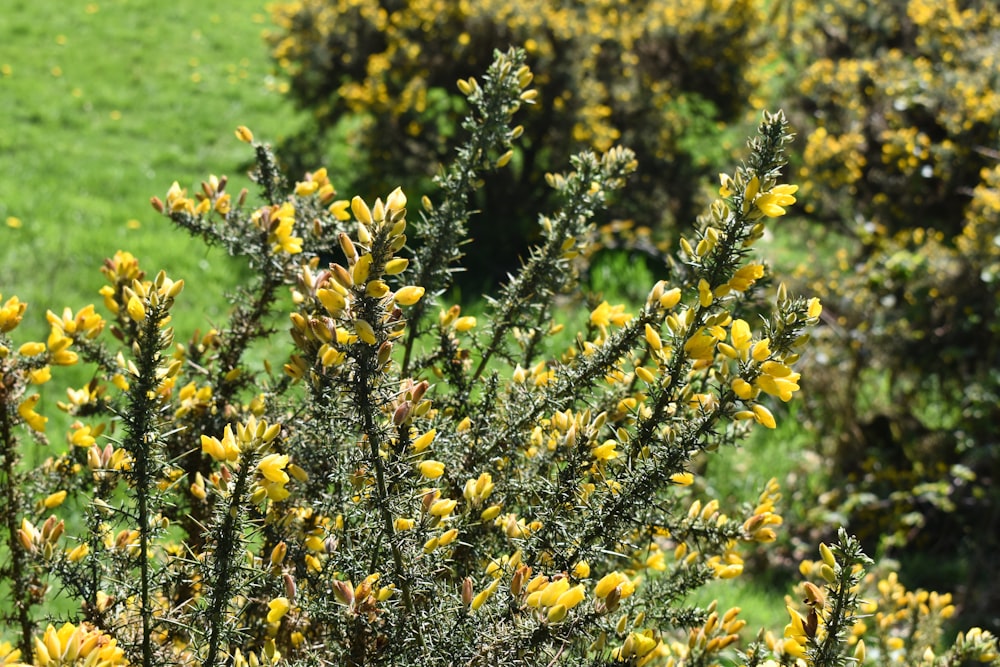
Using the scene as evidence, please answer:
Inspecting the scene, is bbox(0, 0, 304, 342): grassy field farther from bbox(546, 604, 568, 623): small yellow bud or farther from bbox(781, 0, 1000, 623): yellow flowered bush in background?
bbox(546, 604, 568, 623): small yellow bud

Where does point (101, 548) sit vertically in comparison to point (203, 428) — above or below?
below

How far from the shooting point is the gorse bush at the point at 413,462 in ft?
4.04

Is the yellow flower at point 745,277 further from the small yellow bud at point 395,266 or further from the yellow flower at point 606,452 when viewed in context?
the small yellow bud at point 395,266

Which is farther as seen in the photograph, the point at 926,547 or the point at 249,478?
the point at 926,547

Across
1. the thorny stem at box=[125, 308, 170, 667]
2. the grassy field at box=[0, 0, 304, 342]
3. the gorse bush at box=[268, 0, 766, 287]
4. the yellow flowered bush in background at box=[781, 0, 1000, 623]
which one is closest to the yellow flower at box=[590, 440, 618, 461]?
the thorny stem at box=[125, 308, 170, 667]

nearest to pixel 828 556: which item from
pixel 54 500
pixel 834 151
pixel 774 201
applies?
pixel 774 201

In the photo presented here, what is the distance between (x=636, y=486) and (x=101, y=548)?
0.93 metres

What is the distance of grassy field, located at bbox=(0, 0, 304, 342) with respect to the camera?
532 cm

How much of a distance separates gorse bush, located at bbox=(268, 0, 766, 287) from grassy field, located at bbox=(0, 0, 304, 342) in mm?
1121

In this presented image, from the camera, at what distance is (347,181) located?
7.14m

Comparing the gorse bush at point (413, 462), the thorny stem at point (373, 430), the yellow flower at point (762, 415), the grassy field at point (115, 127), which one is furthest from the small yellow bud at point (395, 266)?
the grassy field at point (115, 127)

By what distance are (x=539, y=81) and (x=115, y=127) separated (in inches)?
151

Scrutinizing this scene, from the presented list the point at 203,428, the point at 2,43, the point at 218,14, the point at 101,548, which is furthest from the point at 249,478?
the point at 218,14

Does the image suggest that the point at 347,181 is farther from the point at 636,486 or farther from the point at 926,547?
the point at 636,486
